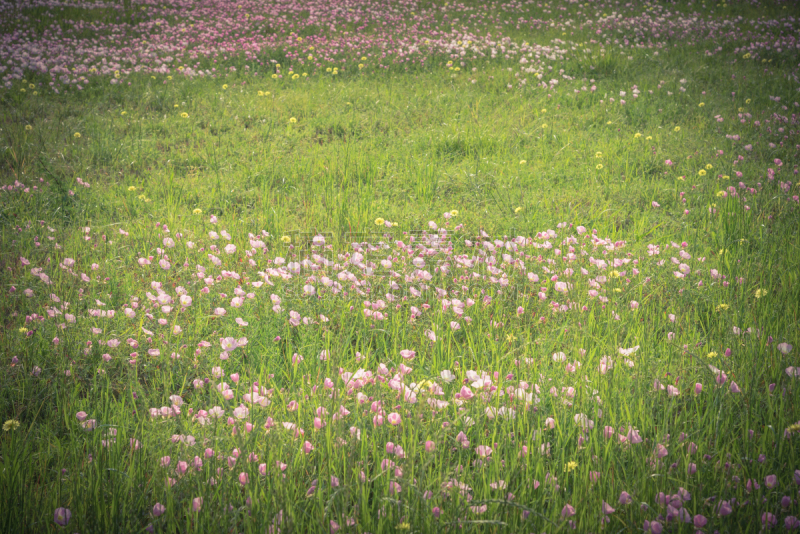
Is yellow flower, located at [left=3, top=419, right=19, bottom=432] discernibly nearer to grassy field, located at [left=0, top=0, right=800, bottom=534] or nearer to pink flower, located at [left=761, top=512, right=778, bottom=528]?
grassy field, located at [left=0, top=0, right=800, bottom=534]

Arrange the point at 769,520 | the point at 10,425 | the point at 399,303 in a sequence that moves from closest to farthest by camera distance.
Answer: the point at 769,520, the point at 10,425, the point at 399,303

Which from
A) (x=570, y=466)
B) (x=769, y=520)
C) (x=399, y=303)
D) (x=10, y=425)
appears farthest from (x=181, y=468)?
(x=769, y=520)

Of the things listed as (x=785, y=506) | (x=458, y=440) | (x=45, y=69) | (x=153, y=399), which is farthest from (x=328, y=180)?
(x=45, y=69)

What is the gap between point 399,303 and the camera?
3170 mm

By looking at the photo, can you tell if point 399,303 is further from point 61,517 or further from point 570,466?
point 61,517

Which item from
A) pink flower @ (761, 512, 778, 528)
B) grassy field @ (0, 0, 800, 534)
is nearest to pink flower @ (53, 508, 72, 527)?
grassy field @ (0, 0, 800, 534)

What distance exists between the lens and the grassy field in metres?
1.79

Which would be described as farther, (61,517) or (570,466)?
(570,466)

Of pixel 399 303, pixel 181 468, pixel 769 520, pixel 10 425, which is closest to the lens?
pixel 769 520

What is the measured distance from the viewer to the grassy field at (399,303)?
1794 mm

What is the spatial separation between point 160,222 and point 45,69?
233 inches

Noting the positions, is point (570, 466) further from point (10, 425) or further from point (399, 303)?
point (10, 425)

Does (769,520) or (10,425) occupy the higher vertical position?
(769,520)

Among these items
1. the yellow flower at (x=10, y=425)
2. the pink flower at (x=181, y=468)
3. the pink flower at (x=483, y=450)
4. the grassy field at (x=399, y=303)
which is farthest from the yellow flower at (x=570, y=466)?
the yellow flower at (x=10, y=425)
